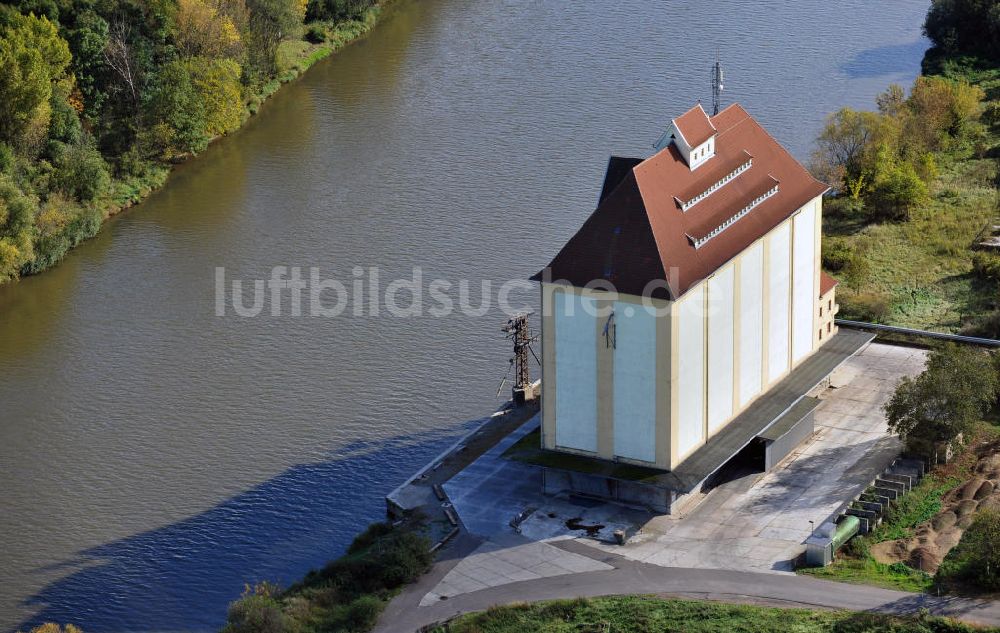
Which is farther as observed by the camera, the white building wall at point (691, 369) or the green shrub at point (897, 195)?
the green shrub at point (897, 195)

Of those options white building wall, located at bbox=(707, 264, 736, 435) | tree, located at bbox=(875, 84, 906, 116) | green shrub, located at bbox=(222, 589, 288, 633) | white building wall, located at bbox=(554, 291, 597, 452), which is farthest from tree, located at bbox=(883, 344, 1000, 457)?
tree, located at bbox=(875, 84, 906, 116)

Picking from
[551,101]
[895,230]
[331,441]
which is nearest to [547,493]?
[331,441]

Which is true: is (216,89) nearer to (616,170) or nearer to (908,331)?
(616,170)

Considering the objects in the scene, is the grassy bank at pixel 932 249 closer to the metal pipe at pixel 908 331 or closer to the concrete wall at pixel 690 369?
the metal pipe at pixel 908 331

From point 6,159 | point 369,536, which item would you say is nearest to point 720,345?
point 369,536

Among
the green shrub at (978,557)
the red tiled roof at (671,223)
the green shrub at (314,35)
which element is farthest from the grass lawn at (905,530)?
the green shrub at (314,35)

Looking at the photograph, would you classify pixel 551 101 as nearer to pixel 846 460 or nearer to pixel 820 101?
pixel 820 101
